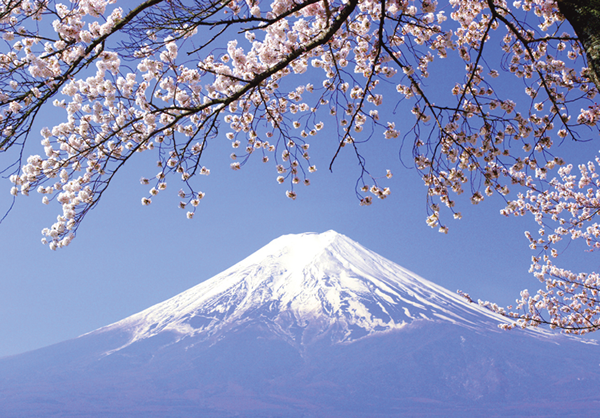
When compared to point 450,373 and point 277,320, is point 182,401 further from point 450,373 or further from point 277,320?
point 450,373

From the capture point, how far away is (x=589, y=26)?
2.73 m

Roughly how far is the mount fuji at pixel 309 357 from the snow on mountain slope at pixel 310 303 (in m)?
0.33

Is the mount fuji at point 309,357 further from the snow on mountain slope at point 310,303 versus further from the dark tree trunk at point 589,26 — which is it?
the dark tree trunk at point 589,26

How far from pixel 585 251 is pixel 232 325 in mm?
85876

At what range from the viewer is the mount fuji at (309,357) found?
7238 cm

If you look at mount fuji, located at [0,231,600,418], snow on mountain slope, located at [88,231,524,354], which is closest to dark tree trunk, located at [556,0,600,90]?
mount fuji, located at [0,231,600,418]

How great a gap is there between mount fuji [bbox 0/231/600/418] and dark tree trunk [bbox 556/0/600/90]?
73.8m

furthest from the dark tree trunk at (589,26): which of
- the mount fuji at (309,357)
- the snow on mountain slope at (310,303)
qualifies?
the snow on mountain slope at (310,303)

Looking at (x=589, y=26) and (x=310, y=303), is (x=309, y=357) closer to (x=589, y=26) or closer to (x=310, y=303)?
(x=310, y=303)

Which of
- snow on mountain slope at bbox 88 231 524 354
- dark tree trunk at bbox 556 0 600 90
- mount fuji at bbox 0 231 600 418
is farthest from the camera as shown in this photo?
snow on mountain slope at bbox 88 231 524 354

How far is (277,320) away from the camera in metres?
89.5

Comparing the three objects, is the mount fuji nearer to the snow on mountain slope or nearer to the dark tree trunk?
the snow on mountain slope

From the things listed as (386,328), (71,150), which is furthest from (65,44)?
(386,328)

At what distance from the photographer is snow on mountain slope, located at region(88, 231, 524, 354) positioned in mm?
87500
